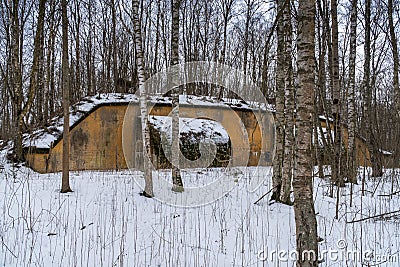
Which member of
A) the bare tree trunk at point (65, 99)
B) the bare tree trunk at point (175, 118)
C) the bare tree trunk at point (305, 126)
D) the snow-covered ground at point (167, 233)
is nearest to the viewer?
the bare tree trunk at point (305, 126)

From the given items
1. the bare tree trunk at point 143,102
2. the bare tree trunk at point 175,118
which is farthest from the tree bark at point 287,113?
the bare tree trunk at point 143,102

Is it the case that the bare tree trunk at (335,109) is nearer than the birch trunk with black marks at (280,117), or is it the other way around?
the birch trunk with black marks at (280,117)

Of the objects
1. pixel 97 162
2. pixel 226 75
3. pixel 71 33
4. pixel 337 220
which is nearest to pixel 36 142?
pixel 97 162

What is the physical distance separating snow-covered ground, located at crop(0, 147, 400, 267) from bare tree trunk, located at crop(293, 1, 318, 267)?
1.11m

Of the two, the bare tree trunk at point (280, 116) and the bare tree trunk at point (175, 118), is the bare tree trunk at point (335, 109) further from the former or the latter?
the bare tree trunk at point (175, 118)

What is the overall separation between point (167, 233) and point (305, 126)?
8.48ft

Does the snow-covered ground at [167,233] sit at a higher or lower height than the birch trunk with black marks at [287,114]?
lower

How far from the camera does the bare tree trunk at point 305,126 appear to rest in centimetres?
267

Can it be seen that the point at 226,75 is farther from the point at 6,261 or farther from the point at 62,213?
the point at 6,261

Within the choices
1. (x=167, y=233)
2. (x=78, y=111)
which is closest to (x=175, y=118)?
(x=167, y=233)

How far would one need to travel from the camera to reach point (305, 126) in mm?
2727

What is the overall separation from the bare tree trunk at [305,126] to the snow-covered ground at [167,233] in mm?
1105

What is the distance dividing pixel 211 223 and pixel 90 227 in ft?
5.64

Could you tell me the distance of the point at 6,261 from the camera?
351 cm
